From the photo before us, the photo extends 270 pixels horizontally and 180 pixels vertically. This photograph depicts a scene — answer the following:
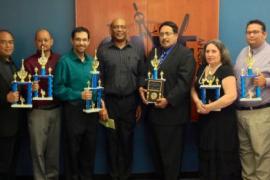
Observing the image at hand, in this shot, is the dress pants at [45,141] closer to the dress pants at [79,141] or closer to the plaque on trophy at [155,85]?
the dress pants at [79,141]

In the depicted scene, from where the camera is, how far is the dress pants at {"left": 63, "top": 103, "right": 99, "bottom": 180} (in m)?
3.08

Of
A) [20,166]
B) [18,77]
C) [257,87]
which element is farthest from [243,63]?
[20,166]

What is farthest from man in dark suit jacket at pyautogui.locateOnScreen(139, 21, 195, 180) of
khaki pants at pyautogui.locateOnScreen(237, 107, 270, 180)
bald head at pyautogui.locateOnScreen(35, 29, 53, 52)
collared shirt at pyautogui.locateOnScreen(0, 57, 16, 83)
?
collared shirt at pyautogui.locateOnScreen(0, 57, 16, 83)

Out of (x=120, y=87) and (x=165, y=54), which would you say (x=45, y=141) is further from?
(x=165, y=54)

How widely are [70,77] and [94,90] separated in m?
0.24

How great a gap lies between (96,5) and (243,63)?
5.04 feet

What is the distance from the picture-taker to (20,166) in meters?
3.61

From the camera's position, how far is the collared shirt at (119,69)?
3.21 meters

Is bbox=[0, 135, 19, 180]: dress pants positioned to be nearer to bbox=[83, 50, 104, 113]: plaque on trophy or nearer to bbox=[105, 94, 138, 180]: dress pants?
bbox=[83, 50, 104, 113]: plaque on trophy

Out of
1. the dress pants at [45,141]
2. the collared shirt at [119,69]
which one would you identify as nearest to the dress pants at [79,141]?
the dress pants at [45,141]

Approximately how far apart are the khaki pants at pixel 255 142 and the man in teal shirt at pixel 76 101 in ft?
4.46

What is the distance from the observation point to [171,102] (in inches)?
120

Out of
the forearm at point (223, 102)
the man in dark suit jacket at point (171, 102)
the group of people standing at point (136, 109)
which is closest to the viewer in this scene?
the forearm at point (223, 102)

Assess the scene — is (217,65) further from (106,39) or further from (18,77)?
(18,77)
